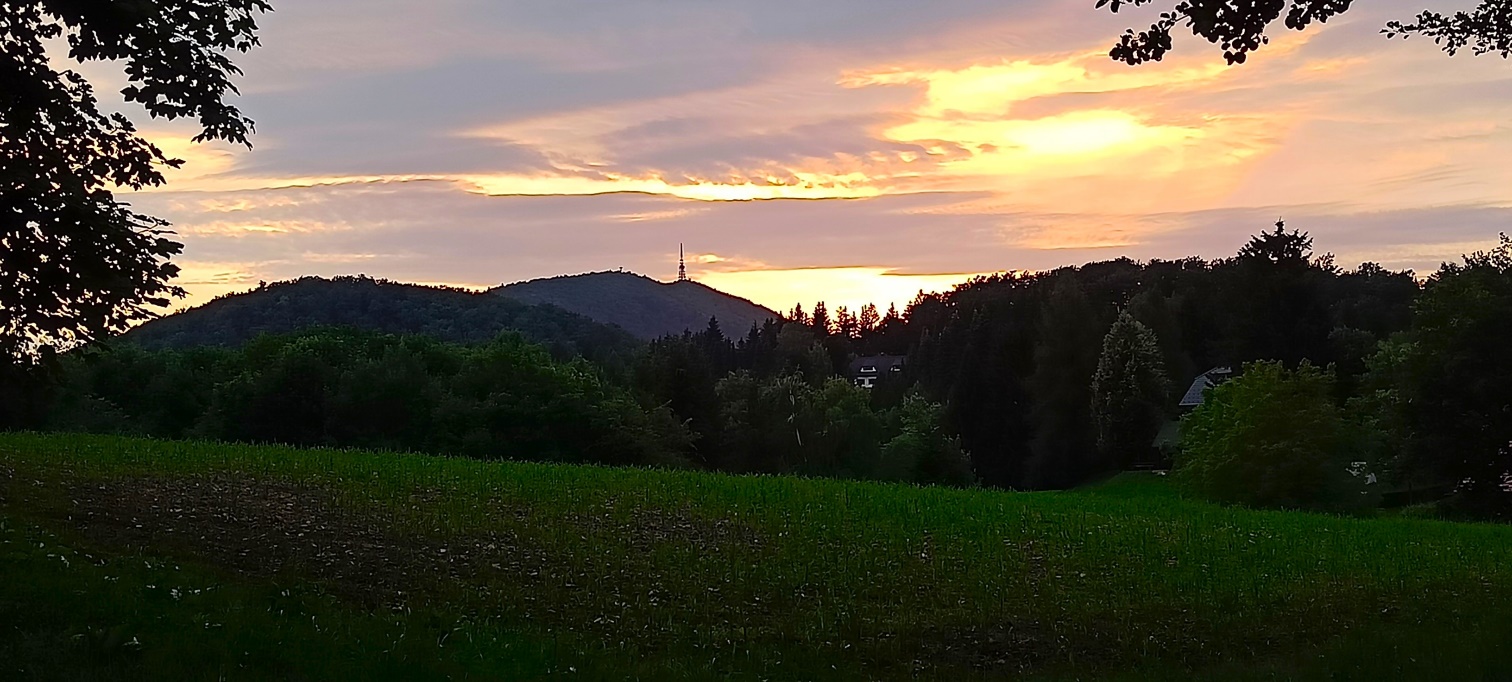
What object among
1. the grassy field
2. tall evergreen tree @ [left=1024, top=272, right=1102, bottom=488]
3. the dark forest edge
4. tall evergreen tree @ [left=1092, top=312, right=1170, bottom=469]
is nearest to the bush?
the dark forest edge

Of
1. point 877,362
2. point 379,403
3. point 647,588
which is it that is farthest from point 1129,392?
point 877,362

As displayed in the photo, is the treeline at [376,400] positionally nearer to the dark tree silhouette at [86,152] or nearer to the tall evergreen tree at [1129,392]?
the tall evergreen tree at [1129,392]

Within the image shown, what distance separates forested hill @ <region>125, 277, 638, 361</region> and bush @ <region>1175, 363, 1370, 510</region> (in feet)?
207

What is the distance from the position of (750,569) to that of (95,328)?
318 inches

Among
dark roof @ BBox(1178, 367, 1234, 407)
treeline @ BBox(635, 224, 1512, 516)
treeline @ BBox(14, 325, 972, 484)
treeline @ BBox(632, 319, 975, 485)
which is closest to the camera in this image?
treeline @ BBox(635, 224, 1512, 516)

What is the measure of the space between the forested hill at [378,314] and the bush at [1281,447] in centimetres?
6319

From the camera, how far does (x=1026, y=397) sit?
92.4 m

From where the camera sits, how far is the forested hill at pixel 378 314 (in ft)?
348

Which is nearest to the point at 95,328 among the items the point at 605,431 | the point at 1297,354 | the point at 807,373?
the point at 605,431

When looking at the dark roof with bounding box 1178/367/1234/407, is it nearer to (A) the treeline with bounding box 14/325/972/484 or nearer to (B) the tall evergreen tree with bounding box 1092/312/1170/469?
(B) the tall evergreen tree with bounding box 1092/312/1170/469

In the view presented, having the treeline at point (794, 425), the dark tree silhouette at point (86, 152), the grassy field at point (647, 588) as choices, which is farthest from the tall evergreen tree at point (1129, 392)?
the dark tree silhouette at point (86, 152)

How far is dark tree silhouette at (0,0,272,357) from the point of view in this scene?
12.5 m

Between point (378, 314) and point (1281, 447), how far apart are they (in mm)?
96072

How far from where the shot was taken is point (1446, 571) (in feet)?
58.0
